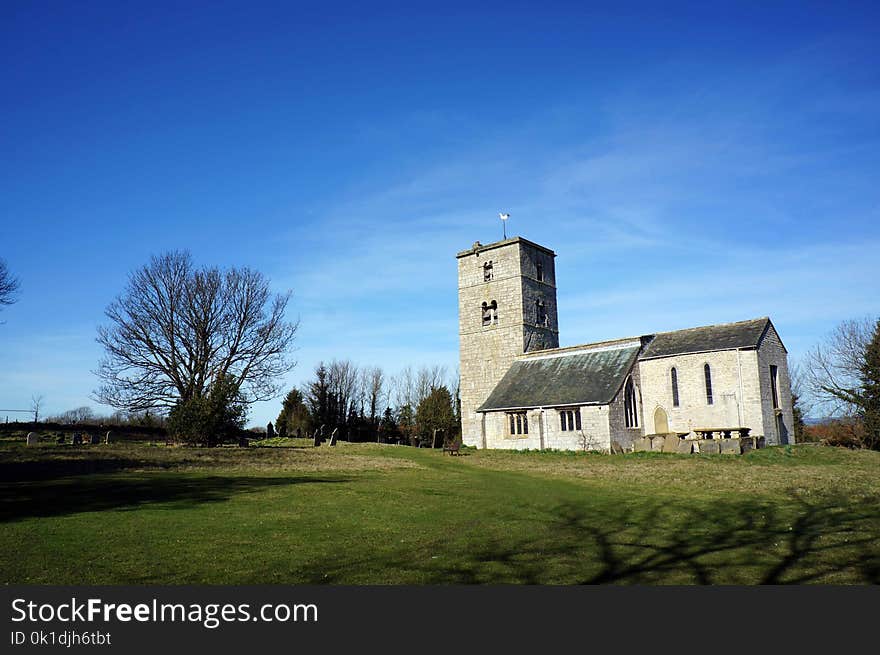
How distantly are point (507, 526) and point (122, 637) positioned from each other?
24.3 feet

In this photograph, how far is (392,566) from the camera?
806 cm

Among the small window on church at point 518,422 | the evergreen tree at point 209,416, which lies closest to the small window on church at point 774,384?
the small window on church at point 518,422

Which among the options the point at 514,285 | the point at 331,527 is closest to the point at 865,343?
the point at 514,285

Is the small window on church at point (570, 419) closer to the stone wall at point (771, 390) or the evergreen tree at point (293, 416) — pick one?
the stone wall at point (771, 390)

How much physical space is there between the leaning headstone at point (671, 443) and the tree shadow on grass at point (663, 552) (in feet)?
66.6

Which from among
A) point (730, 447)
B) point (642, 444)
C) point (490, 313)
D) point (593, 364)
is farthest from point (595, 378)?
point (490, 313)

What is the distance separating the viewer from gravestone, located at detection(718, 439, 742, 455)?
97.9ft

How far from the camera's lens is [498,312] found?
4619 cm

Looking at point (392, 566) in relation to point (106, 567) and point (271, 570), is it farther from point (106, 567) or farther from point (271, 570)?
point (106, 567)

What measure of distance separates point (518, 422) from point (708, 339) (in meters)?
13.2

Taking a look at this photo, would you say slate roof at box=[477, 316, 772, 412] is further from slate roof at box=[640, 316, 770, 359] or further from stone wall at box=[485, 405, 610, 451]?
stone wall at box=[485, 405, 610, 451]

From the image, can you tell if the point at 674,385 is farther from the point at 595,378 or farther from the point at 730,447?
the point at 730,447

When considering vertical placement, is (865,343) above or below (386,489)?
above

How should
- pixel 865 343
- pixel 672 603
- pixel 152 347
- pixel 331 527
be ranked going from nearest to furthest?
pixel 672 603 < pixel 331 527 < pixel 152 347 < pixel 865 343
